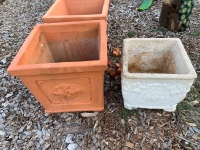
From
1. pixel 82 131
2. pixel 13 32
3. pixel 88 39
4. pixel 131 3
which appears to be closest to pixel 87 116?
pixel 82 131

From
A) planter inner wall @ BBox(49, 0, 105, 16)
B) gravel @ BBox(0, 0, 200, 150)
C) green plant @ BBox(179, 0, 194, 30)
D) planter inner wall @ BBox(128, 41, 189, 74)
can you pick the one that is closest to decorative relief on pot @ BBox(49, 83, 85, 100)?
gravel @ BBox(0, 0, 200, 150)

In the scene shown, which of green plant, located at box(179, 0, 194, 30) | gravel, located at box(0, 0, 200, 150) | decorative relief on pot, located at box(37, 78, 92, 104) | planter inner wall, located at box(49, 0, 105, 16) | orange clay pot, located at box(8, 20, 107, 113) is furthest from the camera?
green plant, located at box(179, 0, 194, 30)

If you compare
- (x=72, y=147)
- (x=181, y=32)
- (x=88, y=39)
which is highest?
(x=88, y=39)

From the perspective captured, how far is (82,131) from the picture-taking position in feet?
4.33

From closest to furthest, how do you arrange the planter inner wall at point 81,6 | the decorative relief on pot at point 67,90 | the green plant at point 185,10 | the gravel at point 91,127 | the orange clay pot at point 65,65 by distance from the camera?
the orange clay pot at point 65,65, the decorative relief on pot at point 67,90, the gravel at point 91,127, the planter inner wall at point 81,6, the green plant at point 185,10

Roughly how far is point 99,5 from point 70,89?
38.9 inches

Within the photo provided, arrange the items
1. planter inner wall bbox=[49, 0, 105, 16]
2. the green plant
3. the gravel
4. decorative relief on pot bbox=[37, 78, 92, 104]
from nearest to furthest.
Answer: decorative relief on pot bbox=[37, 78, 92, 104], the gravel, planter inner wall bbox=[49, 0, 105, 16], the green plant

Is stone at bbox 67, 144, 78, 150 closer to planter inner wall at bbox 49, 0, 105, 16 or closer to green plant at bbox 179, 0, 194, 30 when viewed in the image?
planter inner wall at bbox 49, 0, 105, 16

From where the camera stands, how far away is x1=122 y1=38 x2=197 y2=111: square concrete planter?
1058mm

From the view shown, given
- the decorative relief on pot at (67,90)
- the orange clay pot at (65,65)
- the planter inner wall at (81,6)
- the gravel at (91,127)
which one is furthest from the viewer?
the planter inner wall at (81,6)

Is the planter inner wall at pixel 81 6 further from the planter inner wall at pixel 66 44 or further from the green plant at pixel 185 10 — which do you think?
the green plant at pixel 185 10

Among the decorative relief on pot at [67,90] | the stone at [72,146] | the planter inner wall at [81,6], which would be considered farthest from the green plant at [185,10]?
the stone at [72,146]

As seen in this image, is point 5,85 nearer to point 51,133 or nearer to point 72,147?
point 51,133

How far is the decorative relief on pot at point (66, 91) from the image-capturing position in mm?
1191
